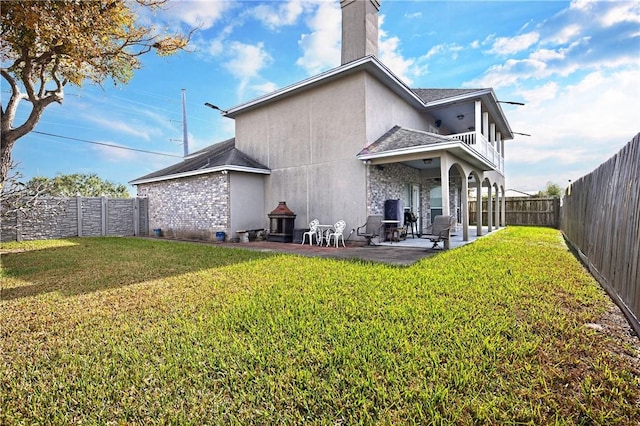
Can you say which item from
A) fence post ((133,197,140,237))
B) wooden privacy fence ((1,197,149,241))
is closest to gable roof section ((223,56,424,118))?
fence post ((133,197,140,237))

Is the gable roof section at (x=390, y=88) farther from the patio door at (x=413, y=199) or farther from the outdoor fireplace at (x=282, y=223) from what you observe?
the outdoor fireplace at (x=282, y=223)

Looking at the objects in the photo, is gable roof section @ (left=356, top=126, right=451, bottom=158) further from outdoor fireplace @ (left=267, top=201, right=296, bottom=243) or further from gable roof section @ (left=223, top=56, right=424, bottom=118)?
outdoor fireplace @ (left=267, top=201, right=296, bottom=243)

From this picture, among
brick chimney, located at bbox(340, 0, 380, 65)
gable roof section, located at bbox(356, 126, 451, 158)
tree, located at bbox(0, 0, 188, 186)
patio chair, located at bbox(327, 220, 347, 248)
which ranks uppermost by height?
brick chimney, located at bbox(340, 0, 380, 65)

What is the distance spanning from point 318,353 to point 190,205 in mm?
12279

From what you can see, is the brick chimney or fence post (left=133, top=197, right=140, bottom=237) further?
fence post (left=133, top=197, right=140, bottom=237)

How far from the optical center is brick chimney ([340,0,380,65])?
11.3m

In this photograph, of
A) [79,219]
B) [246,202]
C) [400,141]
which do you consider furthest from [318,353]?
[79,219]

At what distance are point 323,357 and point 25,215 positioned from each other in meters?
15.2

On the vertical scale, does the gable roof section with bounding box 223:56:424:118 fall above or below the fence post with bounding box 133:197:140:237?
above

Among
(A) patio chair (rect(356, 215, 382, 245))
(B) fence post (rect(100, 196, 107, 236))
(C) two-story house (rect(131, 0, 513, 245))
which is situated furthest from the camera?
(B) fence post (rect(100, 196, 107, 236))

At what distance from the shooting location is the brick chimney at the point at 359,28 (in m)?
11.3

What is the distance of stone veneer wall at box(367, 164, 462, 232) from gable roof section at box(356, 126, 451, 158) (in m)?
0.65

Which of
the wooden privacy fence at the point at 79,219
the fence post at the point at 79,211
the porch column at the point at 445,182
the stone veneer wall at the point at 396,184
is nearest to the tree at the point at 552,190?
the stone veneer wall at the point at 396,184

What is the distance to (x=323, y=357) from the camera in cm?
254
